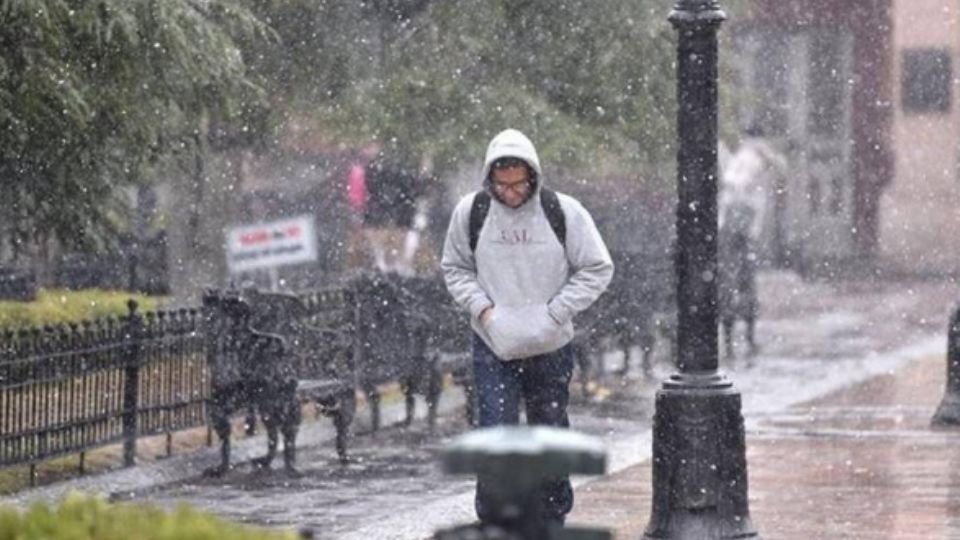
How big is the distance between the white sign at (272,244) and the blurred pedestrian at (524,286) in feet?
26.8

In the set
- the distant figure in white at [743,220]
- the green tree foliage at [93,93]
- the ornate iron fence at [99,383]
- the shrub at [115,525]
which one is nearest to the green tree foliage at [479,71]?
the distant figure in white at [743,220]

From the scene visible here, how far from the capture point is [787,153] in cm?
4797

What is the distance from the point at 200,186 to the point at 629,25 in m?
3.72

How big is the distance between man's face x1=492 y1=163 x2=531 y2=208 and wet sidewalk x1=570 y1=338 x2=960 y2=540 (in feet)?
6.05

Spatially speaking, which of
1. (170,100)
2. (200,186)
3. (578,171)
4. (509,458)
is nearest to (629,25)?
(578,171)

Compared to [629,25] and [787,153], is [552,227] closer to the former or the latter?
[629,25]

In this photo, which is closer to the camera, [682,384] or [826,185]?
[682,384]

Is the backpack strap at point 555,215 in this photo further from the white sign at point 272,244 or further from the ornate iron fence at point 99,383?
the white sign at point 272,244

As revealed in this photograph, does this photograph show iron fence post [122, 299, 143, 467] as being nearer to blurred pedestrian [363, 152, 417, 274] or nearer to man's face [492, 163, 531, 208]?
man's face [492, 163, 531, 208]

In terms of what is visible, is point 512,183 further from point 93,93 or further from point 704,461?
point 93,93

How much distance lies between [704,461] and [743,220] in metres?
22.8

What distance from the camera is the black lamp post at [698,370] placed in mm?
10625

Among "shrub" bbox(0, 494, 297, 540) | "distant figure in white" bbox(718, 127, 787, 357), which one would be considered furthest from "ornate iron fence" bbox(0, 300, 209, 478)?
"shrub" bbox(0, 494, 297, 540)

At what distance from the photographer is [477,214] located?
10.8m
